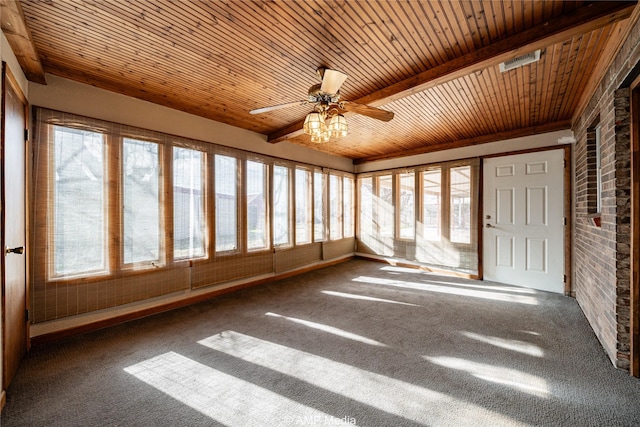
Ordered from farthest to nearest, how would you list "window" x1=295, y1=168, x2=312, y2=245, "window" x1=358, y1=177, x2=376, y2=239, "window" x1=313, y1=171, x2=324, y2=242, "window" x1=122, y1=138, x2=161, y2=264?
"window" x1=358, y1=177, x2=376, y2=239 → "window" x1=313, y1=171, x2=324, y2=242 → "window" x1=295, y1=168, x2=312, y2=245 → "window" x1=122, y1=138, x2=161, y2=264

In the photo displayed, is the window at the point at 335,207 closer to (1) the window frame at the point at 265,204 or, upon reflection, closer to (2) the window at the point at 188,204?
(1) the window frame at the point at 265,204

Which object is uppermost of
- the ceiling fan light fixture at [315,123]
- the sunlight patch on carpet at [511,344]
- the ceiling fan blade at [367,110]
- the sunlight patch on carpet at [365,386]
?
the ceiling fan blade at [367,110]

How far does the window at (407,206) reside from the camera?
555cm

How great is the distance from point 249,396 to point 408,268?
447 centimetres

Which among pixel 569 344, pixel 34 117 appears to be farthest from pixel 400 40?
pixel 34 117

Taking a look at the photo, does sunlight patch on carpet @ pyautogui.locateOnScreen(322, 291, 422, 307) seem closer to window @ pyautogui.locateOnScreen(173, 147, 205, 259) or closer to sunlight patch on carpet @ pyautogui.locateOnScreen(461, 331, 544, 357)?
sunlight patch on carpet @ pyautogui.locateOnScreen(461, 331, 544, 357)

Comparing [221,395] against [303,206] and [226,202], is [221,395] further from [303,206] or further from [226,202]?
[303,206]

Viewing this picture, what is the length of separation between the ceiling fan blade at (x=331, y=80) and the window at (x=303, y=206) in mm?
2867

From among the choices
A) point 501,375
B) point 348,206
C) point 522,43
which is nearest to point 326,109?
point 522,43

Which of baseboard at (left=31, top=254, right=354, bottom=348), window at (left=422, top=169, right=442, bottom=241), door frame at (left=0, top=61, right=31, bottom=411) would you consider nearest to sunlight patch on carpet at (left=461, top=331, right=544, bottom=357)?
window at (left=422, top=169, right=442, bottom=241)

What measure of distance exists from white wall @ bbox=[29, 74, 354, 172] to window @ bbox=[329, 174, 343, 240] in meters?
1.63

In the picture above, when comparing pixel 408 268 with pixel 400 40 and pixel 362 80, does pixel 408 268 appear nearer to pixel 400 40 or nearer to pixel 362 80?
pixel 362 80

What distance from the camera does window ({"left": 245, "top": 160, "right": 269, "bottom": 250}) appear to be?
4262mm

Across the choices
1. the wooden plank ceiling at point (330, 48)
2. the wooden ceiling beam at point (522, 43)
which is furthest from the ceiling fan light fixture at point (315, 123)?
the wooden ceiling beam at point (522, 43)
